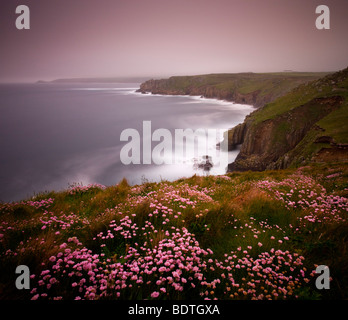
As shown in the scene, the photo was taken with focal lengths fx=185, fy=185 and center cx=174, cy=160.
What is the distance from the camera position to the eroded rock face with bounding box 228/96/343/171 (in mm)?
28484

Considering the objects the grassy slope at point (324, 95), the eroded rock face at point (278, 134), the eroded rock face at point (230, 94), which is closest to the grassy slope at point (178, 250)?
the grassy slope at point (324, 95)

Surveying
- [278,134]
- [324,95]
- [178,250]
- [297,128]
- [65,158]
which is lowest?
[65,158]

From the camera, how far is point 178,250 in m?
3.22

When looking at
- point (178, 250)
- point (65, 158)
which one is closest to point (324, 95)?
point (178, 250)

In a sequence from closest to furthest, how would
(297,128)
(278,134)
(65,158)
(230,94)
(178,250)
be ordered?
(178,250)
(297,128)
(278,134)
(65,158)
(230,94)

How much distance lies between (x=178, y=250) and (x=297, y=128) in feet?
106

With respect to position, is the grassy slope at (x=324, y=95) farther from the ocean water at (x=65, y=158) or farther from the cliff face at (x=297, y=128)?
the ocean water at (x=65, y=158)

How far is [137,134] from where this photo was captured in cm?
5650

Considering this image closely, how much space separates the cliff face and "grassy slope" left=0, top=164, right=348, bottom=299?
65.3 feet

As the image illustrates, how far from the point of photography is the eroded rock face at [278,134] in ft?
93.5

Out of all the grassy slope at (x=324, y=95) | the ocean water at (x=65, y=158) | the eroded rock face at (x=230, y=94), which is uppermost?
the eroded rock face at (x=230, y=94)

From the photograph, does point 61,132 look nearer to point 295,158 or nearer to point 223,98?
point 295,158

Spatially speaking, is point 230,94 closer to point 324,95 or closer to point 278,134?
point 324,95

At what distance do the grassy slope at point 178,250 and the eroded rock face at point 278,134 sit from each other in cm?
2399
